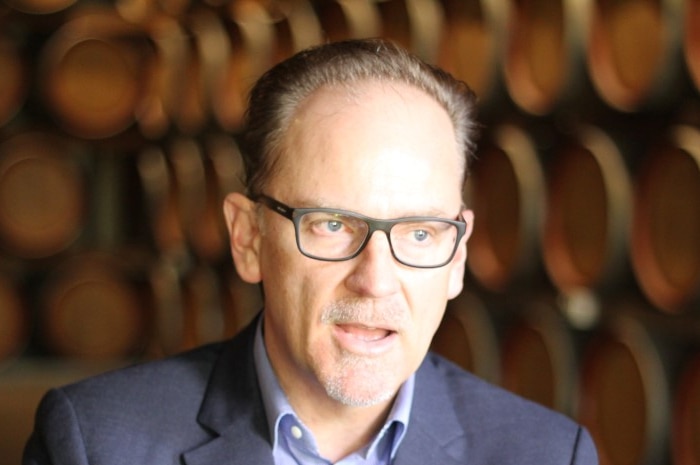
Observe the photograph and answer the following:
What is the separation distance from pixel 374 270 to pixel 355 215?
93 millimetres

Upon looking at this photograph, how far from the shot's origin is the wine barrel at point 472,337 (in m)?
3.42

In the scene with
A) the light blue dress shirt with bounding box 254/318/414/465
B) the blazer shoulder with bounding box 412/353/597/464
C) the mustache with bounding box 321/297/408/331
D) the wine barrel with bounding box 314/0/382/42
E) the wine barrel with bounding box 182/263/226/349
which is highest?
the mustache with bounding box 321/297/408/331

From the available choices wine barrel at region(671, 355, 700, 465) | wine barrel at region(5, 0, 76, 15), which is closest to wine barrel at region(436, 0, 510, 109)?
wine barrel at region(671, 355, 700, 465)

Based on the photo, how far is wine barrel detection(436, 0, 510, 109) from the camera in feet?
10.3

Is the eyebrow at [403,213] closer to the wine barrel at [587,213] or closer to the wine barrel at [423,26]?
the wine barrel at [587,213]

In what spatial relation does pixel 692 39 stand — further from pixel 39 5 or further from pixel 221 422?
pixel 39 5

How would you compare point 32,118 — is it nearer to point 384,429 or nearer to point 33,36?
point 33,36

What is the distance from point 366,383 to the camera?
1811 mm

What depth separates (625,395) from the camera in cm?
282

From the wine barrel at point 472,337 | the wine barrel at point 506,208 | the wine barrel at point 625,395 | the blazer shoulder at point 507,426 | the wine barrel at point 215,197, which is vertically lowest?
the wine barrel at point 215,197

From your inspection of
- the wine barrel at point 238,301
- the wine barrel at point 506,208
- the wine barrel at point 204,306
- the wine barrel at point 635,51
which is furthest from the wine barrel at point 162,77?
the wine barrel at point 635,51

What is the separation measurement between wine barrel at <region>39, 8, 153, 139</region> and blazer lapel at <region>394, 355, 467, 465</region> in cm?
428

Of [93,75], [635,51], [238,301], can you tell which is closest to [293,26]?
[238,301]

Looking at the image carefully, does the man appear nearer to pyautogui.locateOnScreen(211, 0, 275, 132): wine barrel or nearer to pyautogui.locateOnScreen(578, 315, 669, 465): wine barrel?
pyautogui.locateOnScreen(578, 315, 669, 465): wine barrel
